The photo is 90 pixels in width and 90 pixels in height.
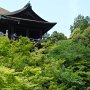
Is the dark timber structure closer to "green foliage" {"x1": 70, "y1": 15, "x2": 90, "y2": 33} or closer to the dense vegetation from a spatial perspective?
the dense vegetation

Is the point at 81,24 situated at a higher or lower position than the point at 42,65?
higher

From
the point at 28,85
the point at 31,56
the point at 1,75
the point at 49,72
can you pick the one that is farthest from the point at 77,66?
the point at 1,75

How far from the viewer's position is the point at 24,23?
2711 centimetres

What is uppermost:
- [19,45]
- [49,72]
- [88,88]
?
[19,45]

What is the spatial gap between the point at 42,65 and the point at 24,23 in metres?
10.6

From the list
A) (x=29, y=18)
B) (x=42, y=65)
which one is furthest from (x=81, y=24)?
(x=42, y=65)

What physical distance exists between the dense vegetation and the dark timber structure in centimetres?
254

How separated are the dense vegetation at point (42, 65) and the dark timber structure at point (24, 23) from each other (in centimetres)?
254

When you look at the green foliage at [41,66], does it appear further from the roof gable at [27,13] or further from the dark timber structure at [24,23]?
the roof gable at [27,13]

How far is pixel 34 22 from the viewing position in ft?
89.9

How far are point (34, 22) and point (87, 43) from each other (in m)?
6.23

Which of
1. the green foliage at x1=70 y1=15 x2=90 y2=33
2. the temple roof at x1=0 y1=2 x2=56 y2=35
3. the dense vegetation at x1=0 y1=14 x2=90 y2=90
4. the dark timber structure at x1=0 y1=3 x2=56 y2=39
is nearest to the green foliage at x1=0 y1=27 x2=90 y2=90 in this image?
the dense vegetation at x1=0 y1=14 x2=90 y2=90

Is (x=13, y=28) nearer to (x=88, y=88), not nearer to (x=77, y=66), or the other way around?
(x=77, y=66)

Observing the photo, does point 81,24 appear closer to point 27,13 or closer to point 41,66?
point 27,13
